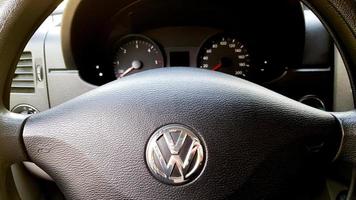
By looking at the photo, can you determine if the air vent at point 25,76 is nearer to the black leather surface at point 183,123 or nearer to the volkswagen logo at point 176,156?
the black leather surface at point 183,123

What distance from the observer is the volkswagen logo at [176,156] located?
29.2 inches

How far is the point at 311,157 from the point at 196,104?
19 cm

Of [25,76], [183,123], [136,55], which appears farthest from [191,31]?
[183,123]

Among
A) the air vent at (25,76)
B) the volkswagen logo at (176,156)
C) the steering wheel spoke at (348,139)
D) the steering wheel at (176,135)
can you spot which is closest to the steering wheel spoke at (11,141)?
the steering wheel at (176,135)

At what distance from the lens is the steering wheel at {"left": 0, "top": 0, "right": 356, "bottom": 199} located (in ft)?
2.46

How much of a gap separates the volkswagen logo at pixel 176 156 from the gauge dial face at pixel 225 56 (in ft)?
2.43

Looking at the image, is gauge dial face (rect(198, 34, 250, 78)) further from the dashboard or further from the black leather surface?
the black leather surface

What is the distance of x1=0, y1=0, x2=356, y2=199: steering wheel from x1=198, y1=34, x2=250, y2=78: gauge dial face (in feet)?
2.14

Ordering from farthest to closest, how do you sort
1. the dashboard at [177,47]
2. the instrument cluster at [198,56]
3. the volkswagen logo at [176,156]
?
the instrument cluster at [198,56] < the dashboard at [177,47] < the volkswagen logo at [176,156]

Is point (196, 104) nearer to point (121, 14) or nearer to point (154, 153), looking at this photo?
point (154, 153)

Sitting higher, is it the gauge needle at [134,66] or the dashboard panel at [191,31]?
the dashboard panel at [191,31]

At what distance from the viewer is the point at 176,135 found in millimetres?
Answer: 753

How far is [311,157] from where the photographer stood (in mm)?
782

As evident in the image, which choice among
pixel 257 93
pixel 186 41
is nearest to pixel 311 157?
pixel 257 93
